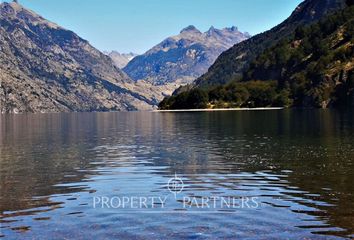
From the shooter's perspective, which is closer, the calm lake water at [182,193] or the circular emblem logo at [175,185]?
the calm lake water at [182,193]

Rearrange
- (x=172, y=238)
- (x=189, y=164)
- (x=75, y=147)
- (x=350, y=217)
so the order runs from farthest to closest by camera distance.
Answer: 1. (x=75, y=147)
2. (x=189, y=164)
3. (x=350, y=217)
4. (x=172, y=238)

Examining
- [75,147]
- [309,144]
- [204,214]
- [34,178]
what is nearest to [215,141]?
[309,144]

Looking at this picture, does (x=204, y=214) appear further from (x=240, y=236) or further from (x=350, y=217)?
(x=350, y=217)

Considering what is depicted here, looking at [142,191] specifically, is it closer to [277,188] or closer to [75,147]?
[277,188]

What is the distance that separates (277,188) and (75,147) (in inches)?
2236

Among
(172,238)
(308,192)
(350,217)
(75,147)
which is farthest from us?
(75,147)

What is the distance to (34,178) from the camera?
56.0 meters

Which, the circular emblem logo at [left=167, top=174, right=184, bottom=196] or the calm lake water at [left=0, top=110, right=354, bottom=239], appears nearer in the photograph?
the calm lake water at [left=0, top=110, right=354, bottom=239]

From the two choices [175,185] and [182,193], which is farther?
[175,185]

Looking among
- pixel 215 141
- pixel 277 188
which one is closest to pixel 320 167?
pixel 277 188

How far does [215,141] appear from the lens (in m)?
99.7

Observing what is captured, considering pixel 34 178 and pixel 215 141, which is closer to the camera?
pixel 34 178

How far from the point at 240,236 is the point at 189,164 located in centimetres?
3575

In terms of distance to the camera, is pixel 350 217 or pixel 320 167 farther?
pixel 320 167
